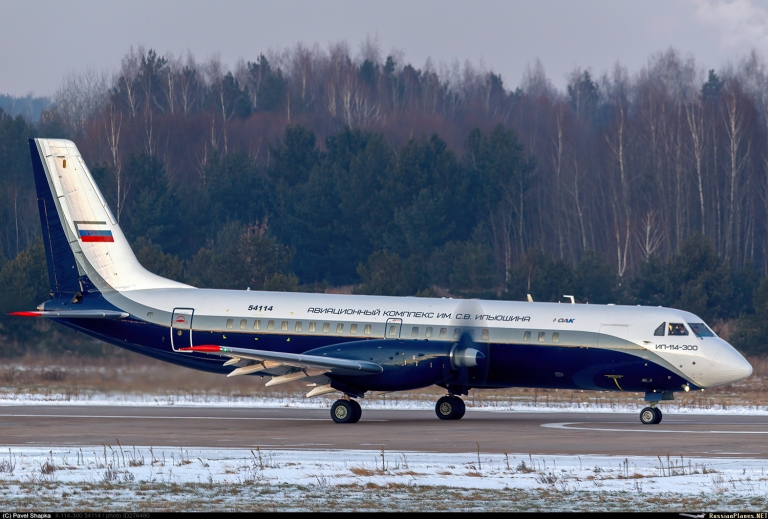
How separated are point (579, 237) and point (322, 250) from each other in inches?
1054

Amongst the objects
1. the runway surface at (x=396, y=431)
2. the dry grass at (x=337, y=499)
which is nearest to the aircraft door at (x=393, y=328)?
the runway surface at (x=396, y=431)

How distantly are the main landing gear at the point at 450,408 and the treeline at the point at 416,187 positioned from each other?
1908 centimetres

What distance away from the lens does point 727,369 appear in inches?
1063

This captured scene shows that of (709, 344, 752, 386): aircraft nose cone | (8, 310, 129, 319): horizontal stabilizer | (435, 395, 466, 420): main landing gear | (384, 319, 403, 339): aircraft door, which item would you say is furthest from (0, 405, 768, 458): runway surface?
(8, 310, 129, 319): horizontal stabilizer

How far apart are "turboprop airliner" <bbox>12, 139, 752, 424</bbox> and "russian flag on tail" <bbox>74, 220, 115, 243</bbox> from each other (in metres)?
0.36

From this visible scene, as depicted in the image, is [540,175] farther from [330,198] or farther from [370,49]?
[370,49]

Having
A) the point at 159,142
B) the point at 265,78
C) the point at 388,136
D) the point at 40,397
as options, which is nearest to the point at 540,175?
the point at 388,136

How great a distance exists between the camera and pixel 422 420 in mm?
29000

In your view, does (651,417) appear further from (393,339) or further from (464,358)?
(393,339)

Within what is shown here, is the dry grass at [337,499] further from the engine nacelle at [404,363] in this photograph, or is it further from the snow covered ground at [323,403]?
the snow covered ground at [323,403]

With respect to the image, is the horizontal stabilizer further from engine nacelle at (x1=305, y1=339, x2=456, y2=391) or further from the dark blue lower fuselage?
engine nacelle at (x1=305, y1=339, x2=456, y2=391)

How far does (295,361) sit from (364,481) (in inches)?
387

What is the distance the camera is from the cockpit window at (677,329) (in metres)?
27.7

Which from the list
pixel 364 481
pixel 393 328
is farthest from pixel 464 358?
pixel 364 481
